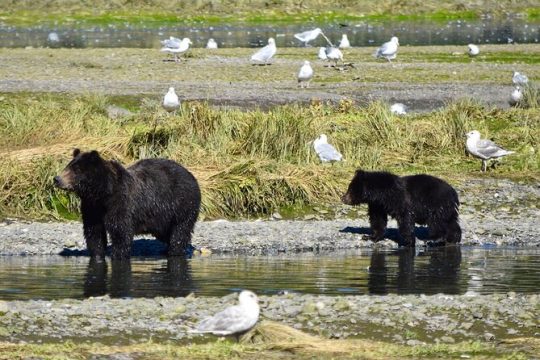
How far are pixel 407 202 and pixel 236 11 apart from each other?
52251mm

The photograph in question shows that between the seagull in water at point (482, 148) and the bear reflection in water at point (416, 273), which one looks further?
the seagull in water at point (482, 148)

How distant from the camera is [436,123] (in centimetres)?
2403

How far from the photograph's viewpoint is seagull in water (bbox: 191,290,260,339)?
953 centimetres

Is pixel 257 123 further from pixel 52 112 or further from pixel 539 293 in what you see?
pixel 539 293

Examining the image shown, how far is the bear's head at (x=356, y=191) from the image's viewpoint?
17.1m

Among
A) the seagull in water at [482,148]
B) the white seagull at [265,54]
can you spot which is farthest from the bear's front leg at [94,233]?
the white seagull at [265,54]

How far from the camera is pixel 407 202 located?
17.0 meters

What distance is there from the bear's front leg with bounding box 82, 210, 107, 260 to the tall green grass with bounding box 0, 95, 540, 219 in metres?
3.29

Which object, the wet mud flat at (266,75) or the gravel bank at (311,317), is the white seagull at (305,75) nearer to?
the wet mud flat at (266,75)

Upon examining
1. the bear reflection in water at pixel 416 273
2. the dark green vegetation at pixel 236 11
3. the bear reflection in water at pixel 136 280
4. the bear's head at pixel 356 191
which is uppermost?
the dark green vegetation at pixel 236 11

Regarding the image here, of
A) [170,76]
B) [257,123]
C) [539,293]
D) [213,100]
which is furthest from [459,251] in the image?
[170,76]

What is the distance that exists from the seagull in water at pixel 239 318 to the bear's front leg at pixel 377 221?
768 cm

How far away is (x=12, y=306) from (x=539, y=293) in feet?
18.1

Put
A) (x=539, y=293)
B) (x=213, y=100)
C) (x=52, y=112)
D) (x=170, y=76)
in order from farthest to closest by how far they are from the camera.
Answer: (x=170, y=76), (x=213, y=100), (x=52, y=112), (x=539, y=293)
